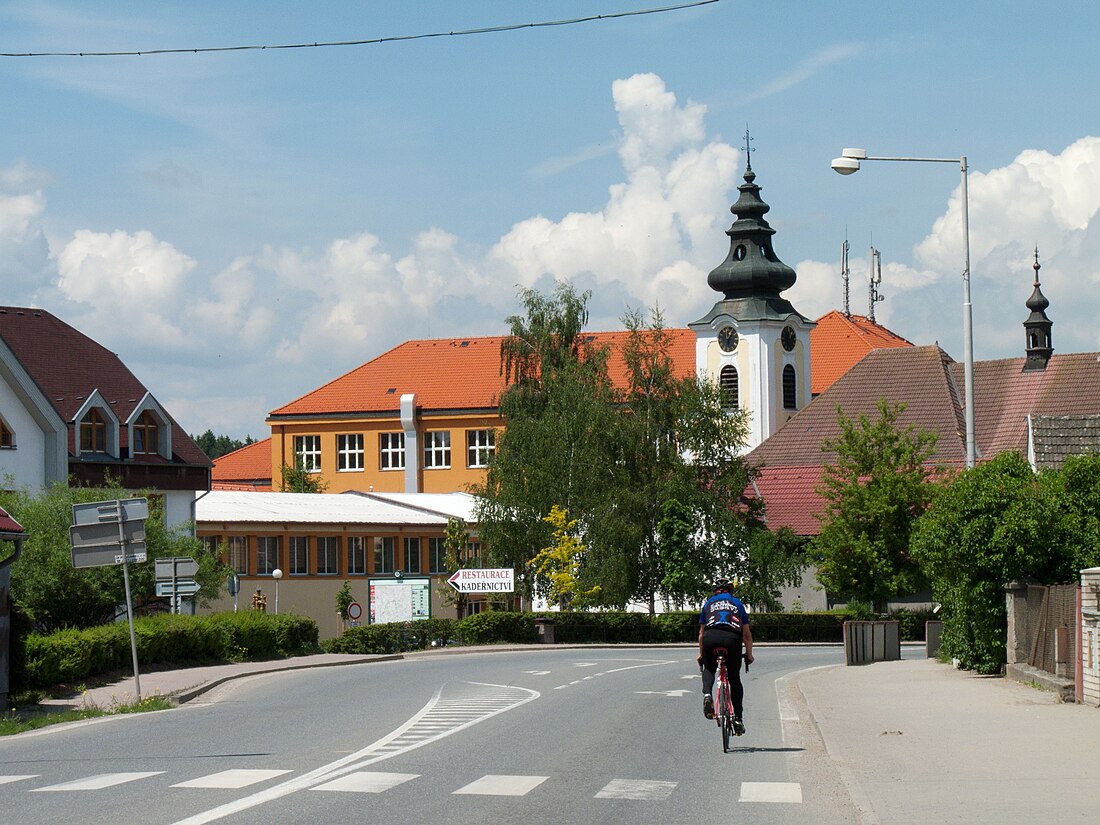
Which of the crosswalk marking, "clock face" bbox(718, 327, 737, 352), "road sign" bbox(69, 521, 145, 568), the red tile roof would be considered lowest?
the crosswalk marking

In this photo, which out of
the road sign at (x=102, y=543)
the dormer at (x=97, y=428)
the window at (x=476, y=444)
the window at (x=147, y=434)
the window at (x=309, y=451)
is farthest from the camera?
the window at (x=309, y=451)

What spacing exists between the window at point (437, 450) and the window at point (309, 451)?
7.31 metres

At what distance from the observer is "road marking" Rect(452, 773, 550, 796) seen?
12.3 meters

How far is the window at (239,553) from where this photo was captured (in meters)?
64.8

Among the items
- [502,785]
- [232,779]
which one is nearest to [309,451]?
[232,779]

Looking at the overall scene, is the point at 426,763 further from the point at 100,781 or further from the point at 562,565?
the point at 562,565

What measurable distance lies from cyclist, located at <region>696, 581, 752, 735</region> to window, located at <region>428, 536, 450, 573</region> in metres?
57.7

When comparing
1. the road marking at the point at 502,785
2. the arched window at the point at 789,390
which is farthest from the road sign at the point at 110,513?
the arched window at the point at 789,390

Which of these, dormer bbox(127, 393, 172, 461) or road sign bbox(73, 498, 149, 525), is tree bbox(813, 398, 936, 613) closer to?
dormer bbox(127, 393, 172, 461)

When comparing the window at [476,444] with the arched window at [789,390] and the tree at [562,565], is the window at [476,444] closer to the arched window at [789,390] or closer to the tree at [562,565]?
the arched window at [789,390]

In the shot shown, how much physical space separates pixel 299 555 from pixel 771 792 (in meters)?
56.8

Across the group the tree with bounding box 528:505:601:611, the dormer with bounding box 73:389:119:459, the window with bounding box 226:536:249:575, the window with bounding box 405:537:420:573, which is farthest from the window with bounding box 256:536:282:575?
the tree with bounding box 528:505:601:611

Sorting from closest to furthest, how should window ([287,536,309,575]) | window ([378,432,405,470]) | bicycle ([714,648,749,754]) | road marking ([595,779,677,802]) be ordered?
road marking ([595,779,677,802]) < bicycle ([714,648,749,754]) < window ([287,536,309,575]) < window ([378,432,405,470])

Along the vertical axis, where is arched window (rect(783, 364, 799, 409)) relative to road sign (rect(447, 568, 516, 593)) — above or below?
above
